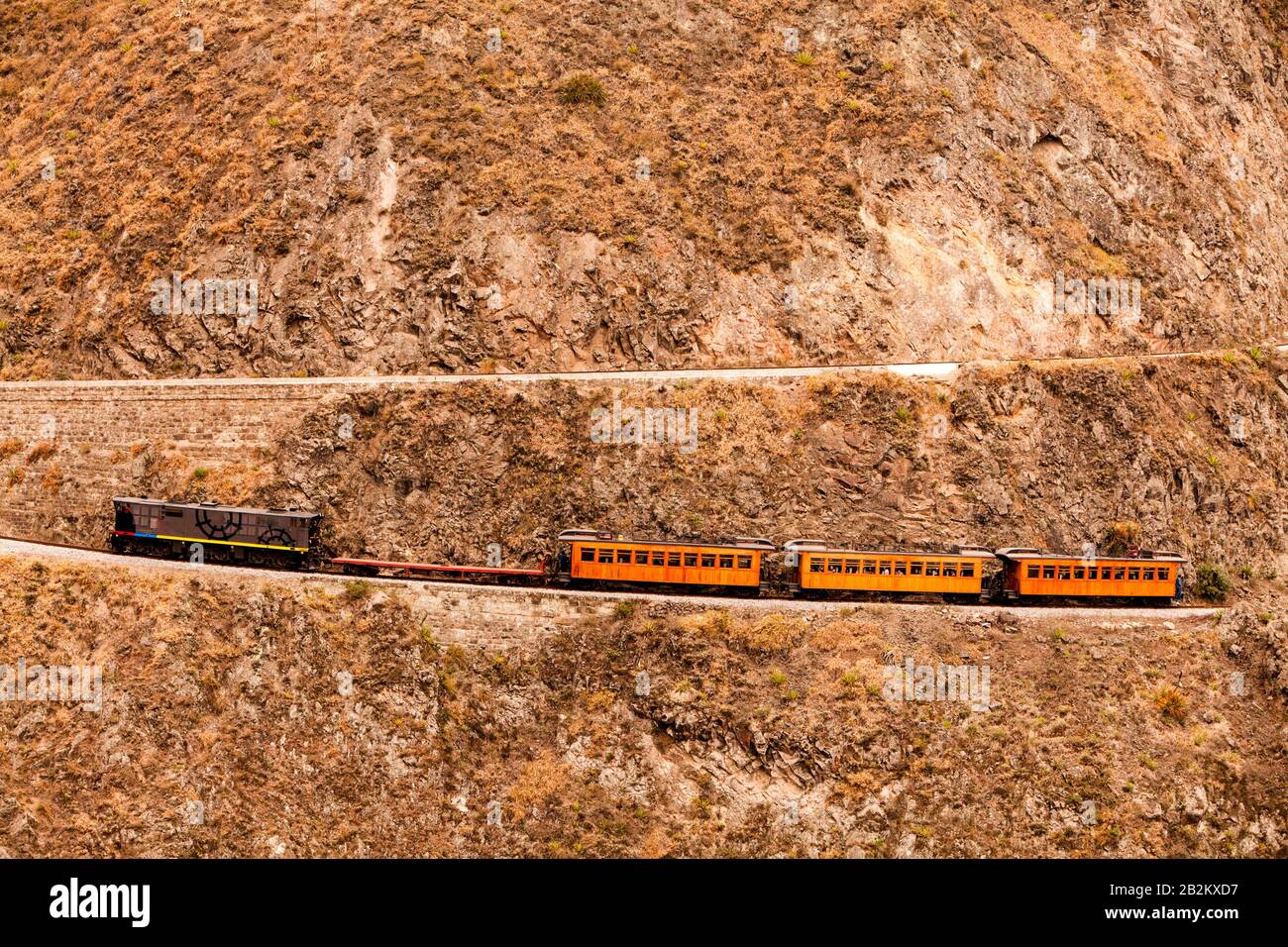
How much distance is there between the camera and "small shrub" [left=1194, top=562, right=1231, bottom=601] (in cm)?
4125

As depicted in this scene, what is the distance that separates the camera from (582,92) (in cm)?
5134

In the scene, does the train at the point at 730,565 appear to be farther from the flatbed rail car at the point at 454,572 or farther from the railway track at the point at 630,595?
the railway track at the point at 630,595

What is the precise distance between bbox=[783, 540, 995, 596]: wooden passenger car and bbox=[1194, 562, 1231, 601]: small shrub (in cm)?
994

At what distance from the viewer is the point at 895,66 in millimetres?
51375

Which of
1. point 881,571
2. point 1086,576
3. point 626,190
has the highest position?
point 626,190

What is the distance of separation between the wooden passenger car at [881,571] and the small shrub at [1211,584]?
32.6ft

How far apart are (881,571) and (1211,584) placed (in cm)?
1330

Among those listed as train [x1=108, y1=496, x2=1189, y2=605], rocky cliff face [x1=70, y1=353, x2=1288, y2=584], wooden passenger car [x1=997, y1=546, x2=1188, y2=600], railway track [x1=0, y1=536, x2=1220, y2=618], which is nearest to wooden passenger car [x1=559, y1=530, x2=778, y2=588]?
train [x1=108, y1=496, x2=1189, y2=605]

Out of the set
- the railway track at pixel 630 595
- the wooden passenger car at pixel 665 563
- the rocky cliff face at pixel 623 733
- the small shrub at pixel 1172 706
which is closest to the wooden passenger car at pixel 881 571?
the railway track at pixel 630 595

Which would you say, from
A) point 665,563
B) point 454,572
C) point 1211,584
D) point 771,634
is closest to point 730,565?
point 665,563

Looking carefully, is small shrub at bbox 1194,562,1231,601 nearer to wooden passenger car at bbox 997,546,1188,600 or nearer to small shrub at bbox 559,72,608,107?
wooden passenger car at bbox 997,546,1188,600

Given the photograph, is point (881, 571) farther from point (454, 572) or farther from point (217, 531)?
point (217, 531)

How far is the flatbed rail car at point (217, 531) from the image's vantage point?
127 ft

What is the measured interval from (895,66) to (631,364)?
19.2 m
